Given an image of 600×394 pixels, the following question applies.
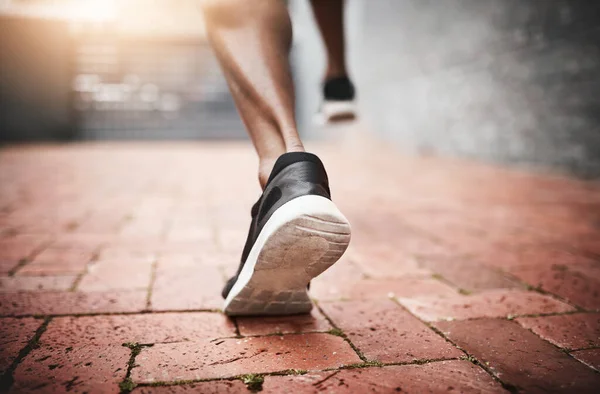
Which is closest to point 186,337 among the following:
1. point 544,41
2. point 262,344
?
point 262,344

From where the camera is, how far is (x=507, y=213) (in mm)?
2430

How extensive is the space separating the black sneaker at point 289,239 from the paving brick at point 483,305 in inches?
11.5

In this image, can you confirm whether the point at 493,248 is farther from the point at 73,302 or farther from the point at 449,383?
the point at 73,302

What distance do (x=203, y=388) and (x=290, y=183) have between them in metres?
0.38

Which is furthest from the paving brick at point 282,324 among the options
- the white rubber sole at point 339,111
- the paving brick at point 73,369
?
the white rubber sole at point 339,111

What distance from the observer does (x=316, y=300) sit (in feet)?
3.90

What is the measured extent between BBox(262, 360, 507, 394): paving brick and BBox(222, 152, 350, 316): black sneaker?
7.8 inches

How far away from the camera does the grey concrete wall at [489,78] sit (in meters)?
3.88

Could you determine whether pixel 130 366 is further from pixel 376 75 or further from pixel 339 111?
pixel 376 75

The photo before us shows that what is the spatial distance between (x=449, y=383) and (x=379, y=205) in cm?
186

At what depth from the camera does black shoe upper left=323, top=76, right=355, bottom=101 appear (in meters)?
1.88

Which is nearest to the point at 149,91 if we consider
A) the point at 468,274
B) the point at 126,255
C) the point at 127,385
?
the point at 126,255

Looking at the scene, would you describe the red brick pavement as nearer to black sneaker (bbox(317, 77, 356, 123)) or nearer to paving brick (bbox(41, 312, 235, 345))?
paving brick (bbox(41, 312, 235, 345))

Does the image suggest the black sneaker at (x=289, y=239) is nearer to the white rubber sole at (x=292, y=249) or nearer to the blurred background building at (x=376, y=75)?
the white rubber sole at (x=292, y=249)
